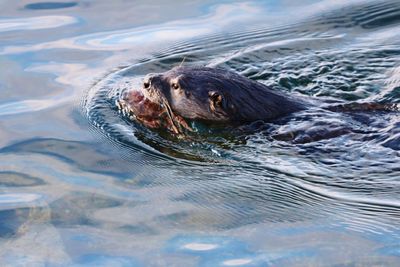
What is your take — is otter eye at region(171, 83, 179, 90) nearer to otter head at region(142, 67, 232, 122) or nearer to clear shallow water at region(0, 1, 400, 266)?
otter head at region(142, 67, 232, 122)

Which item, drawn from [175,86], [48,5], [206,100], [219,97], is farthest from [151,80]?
[48,5]

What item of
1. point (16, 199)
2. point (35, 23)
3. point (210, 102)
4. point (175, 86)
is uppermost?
point (35, 23)

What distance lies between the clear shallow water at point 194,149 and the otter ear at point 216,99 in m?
0.35

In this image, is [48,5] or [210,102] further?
[48,5]

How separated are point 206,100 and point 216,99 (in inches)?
3.7

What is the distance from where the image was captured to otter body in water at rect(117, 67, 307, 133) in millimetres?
6836

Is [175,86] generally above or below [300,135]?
above

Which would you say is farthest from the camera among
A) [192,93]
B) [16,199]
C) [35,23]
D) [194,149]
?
[35,23]

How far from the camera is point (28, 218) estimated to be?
5434 millimetres

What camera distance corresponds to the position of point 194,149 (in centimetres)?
647

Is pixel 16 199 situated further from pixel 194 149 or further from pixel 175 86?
pixel 175 86

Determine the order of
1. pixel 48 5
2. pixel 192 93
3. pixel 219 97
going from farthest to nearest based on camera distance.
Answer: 1. pixel 48 5
2. pixel 192 93
3. pixel 219 97

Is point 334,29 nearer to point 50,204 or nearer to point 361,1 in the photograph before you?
point 361,1

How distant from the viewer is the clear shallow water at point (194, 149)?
Answer: 4949mm
